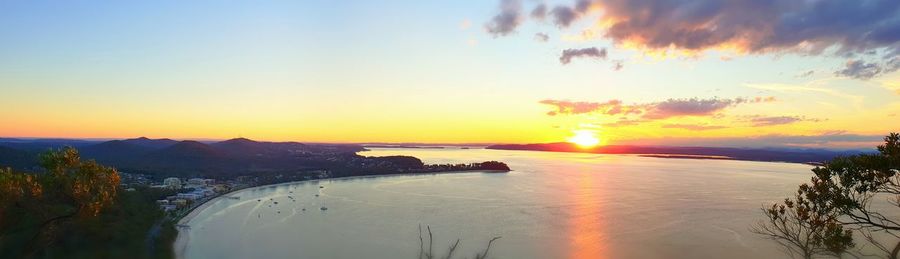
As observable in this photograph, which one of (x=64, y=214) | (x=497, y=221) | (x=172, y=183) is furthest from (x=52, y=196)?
(x=172, y=183)

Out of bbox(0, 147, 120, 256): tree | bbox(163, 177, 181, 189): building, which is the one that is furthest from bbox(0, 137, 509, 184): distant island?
bbox(0, 147, 120, 256): tree

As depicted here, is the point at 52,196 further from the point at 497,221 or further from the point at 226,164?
the point at 226,164

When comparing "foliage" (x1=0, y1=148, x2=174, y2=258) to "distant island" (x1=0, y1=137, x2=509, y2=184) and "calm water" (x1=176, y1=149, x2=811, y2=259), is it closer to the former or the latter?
"calm water" (x1=176, y1=149, x2=811, y2=259)

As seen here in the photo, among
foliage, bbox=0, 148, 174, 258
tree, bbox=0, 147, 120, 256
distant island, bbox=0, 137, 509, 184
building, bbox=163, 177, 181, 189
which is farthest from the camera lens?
distant island, bbox=0, 137, 509, 184

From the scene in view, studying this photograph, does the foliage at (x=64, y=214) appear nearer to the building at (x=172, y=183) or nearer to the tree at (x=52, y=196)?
the tree at (x=52, y=196)

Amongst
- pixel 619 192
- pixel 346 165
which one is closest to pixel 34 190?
pixel 619 192

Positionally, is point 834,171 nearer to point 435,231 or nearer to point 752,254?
point 752,254

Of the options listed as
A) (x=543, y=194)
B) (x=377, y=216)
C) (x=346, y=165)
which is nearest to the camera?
(x=377, y=216)
